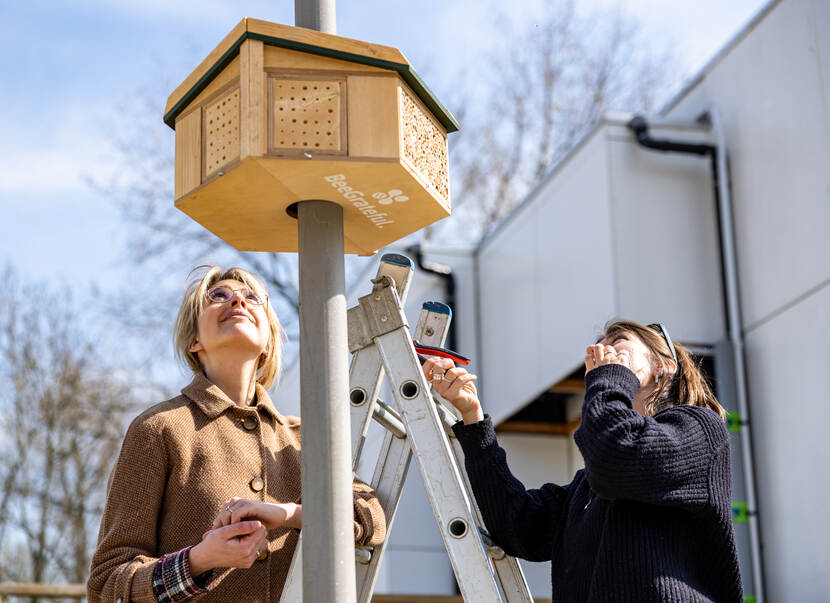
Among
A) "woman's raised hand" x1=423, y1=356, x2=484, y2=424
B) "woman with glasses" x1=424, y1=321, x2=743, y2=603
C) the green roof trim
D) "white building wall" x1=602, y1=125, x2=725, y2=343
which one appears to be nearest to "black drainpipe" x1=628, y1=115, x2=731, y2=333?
"white building wall" x1=602, y1=125, x2=725, y2=343

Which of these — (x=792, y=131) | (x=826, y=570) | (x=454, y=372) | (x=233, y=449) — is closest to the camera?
(x=233, y=449)

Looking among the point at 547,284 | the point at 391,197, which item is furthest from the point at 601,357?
the point at 547,284

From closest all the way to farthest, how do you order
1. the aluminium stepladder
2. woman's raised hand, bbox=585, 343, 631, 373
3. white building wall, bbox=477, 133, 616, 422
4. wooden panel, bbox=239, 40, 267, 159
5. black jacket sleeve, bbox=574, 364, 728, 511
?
wooden panel, bbox=239, 40, 267, 159 < black jacket sleeve, bbox=574, 364, 728, 511 < the aluminium stepladder < woman's raised hand, bbox=585, 343, 631, 373 < white building wall, bbox=477, 133, 616, 422

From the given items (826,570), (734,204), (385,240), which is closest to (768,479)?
(826,570)

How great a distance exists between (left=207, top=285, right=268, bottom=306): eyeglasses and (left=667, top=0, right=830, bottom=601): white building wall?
13.8ft

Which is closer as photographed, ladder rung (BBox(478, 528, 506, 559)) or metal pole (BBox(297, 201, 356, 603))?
metal pole (BBox(297, 201, 356, 603))

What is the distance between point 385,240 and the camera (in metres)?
2.53

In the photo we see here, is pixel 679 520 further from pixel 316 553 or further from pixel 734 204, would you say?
pixel 734 204

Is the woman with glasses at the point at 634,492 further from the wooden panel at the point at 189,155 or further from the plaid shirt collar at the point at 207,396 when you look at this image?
the wooden panel at the point at 189,155

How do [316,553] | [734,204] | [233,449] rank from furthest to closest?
1. [734,204]
2. [233,449]
3. [316,553]

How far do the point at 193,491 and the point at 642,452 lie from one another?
1.03 meters

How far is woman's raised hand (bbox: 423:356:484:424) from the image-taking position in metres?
2.92

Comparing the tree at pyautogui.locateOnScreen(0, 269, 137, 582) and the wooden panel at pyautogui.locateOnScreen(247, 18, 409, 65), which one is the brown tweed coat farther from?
the tree at pyautogui.locateOnScreen(0, 269, 137, 582)

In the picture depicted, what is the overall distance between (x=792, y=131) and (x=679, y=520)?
15.1 ft
